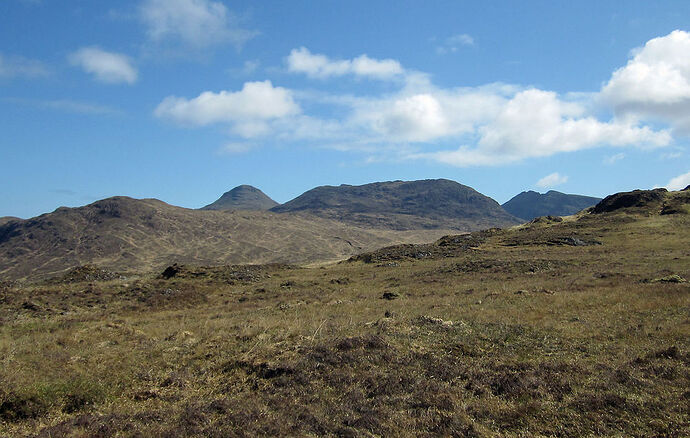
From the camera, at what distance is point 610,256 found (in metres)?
43.3

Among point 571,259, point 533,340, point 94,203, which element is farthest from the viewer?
point 94,203

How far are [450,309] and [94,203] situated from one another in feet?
575

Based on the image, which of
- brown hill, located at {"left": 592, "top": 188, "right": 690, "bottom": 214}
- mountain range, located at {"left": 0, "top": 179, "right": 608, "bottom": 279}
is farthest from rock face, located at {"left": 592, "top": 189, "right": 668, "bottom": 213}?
mountain range, located at {"left": 0, "top": 179, "right": 608, "bottom": 279}

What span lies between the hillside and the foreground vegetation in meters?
94.0

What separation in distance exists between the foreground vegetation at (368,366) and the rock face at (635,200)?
2451 inches

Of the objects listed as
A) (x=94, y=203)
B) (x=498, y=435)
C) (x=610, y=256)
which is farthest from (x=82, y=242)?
(x=498, y=435)

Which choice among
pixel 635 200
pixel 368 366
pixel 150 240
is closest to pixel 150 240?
pixel 150 240

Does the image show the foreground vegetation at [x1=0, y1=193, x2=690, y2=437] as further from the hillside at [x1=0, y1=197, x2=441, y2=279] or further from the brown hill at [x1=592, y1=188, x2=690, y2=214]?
the hillside at [x1=0, y1=197, x2=441, y2=279]

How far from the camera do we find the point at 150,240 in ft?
436

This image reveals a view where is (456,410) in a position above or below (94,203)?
below

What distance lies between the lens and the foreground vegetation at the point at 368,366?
891cm

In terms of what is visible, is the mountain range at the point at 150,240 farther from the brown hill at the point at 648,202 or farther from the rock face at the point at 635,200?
the brown hill at the point at 648,202

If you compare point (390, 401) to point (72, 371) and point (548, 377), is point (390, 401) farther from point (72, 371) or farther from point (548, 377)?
point (72, 371)

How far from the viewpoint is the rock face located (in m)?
78.2
